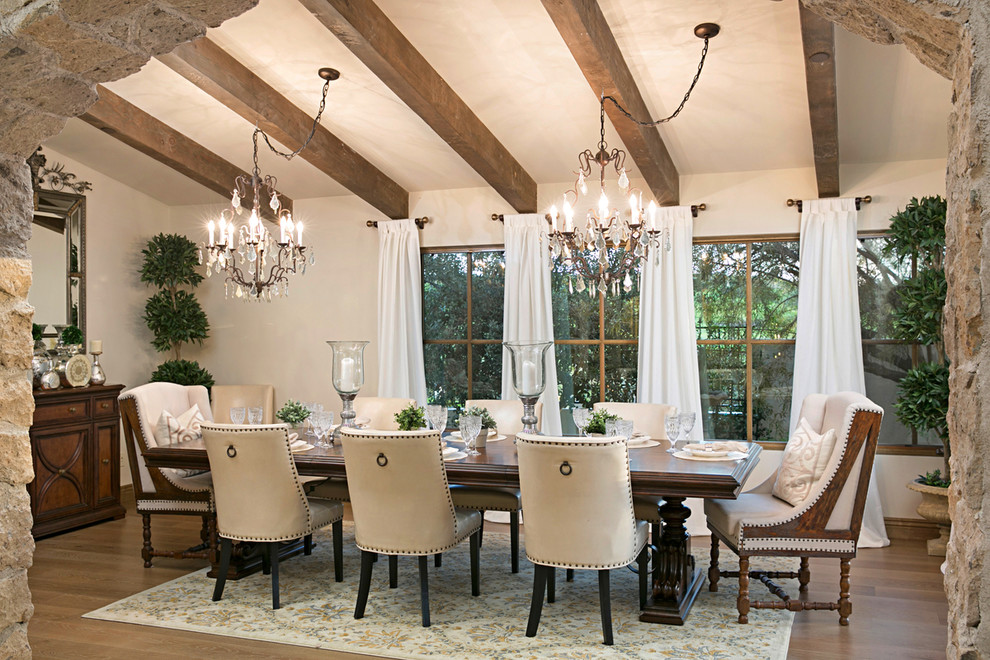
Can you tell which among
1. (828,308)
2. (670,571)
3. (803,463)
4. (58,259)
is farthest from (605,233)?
(58,259)

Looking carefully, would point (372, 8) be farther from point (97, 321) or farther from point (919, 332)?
point (97, 321)

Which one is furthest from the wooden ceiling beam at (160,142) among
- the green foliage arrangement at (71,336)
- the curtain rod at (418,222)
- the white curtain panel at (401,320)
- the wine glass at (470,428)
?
the wine glass at (470,428)

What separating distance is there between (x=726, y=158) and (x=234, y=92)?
3043mm

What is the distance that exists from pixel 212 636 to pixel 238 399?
2560 mm

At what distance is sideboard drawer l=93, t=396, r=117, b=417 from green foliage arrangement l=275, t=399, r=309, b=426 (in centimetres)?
185

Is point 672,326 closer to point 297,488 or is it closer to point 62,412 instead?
point 297,488

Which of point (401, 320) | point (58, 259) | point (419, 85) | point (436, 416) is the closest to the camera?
point (436, 416)

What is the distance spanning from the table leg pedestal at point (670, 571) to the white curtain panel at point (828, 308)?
6.17 feet

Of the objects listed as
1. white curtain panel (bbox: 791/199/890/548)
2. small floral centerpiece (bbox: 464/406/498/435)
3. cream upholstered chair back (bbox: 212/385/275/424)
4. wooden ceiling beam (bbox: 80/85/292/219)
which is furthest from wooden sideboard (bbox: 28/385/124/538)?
white curtain panel (bbox: 791/199/890/548)

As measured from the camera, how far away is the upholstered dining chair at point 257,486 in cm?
372

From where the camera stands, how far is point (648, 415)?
185 inches

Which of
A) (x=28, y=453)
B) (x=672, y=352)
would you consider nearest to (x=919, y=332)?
(x=672, y=352)

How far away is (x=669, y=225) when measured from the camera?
5.54 metres

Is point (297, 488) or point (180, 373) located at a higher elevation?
point (180, 373)
